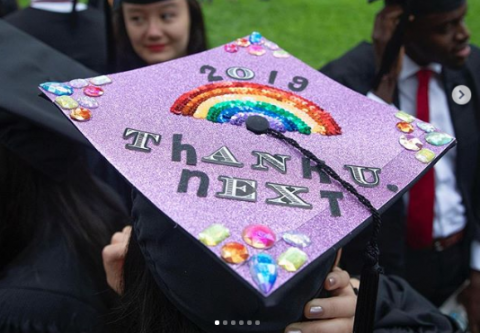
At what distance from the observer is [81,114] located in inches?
39.2

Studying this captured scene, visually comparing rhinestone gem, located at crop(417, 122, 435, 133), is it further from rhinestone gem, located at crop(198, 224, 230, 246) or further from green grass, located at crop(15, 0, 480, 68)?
green grass, located at crop(15, 0, 480, 68)

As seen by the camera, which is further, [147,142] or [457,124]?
[457,124]

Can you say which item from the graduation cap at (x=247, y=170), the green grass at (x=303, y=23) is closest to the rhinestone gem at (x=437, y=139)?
the graduation cap at (x=247, y=170)

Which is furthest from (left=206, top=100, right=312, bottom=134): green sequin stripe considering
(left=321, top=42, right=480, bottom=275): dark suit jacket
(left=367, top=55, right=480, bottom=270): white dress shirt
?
(left=367, top=55, right=480, bottom=270): white dress shirt

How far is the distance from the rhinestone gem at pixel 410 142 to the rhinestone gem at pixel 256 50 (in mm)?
398

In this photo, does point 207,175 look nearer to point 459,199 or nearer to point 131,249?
point 131,249

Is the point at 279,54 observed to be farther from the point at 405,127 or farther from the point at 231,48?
the point at 405,127

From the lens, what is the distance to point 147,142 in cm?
97

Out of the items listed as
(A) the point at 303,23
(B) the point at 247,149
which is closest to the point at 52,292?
(B) the point at 247,149

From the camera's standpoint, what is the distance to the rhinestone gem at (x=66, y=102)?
100cm

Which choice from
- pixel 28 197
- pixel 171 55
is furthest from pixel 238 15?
pixel 28 197

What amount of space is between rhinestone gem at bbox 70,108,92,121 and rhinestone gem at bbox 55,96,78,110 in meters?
0.01

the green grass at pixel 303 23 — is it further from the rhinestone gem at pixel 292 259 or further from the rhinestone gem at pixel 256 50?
the rhinestone gem at pixel 292 259

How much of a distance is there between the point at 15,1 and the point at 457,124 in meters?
2.68
